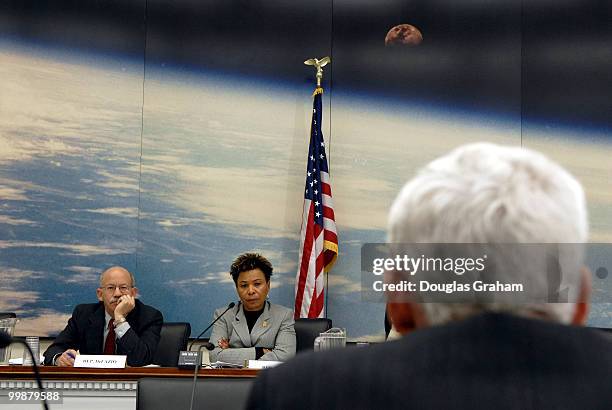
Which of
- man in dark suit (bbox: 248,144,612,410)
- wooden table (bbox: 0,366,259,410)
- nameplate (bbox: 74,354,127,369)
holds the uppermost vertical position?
man in dark suit (bbox: 248,144,612,410)

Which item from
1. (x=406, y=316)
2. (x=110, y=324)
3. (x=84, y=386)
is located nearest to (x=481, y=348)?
(x=406, y=316)

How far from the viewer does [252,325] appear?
570cm

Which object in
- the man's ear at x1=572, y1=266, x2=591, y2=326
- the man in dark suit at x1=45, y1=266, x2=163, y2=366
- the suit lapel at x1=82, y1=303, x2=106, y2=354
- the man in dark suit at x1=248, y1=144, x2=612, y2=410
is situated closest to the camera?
→ the man in dark suit at x1=248, y1=144, x2=612, y2=410

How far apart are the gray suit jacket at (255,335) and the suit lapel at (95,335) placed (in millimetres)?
685

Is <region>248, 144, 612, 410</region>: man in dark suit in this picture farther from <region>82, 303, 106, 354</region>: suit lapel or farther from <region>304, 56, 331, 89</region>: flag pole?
<region>304, 56, 331, 89</region>: flag pole

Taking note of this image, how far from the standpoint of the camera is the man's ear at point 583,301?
3.46ft

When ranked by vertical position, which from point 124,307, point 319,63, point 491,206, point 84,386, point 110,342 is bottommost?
point 84,386

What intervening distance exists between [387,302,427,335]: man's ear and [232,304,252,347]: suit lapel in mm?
4574

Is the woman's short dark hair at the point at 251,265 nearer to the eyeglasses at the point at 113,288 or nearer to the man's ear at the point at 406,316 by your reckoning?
the eyeglasses at the point at 113,288

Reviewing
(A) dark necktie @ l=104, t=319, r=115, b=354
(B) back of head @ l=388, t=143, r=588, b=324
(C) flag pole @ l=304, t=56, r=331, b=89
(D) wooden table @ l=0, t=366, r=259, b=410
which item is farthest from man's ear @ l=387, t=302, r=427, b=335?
(C) flag pole @ l=304, t=56, r=331, b=89

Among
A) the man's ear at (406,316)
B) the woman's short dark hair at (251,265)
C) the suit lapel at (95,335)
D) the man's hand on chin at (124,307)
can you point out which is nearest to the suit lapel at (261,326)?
the woman's short dark hair at (251,265)

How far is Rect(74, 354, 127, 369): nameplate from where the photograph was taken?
4.69m

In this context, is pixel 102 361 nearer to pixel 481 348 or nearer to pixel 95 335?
pixel 95 335

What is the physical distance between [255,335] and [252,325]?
129 mm
